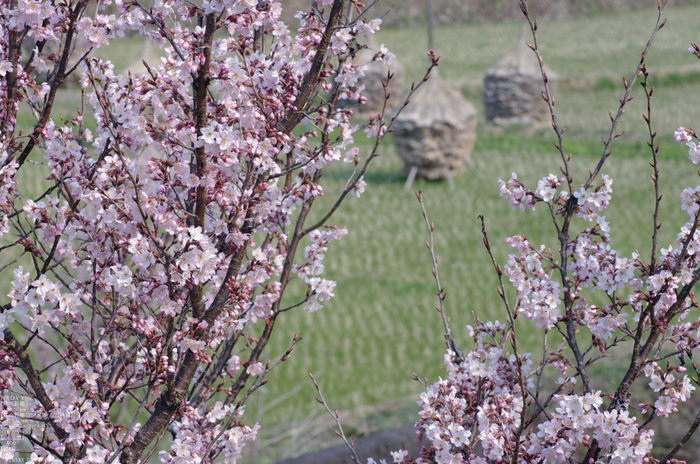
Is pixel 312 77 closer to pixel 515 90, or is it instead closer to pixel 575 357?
pixel 575 357

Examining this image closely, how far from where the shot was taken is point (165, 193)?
1.62 metres

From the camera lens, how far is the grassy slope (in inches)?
272

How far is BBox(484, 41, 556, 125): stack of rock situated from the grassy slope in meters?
1.06

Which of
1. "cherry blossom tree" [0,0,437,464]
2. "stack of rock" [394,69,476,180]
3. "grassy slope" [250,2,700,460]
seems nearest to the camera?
"cherry blossom tree" [0,0,437,464]

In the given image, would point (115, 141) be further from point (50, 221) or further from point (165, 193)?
point (50, 221)

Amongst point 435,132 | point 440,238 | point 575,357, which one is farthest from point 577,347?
point 435,132

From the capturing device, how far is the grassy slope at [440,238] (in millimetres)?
6914

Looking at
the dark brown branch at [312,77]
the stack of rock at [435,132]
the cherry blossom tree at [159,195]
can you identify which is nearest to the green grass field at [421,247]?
the stack of rock at [435,132]

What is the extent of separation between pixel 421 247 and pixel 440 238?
1.70ft

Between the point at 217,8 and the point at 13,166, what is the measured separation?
0.69 metres

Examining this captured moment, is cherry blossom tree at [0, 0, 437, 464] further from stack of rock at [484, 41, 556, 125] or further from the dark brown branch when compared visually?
stack of rock at [484, 41, 556, 125]

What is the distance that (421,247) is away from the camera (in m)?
10.6

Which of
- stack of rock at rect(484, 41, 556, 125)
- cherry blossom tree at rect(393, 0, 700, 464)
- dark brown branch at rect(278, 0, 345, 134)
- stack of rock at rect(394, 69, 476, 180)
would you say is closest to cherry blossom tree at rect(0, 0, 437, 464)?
dark brown branch at rect(278, 0, 345, 134)

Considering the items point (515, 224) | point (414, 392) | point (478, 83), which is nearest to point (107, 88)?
point (414, 392)
